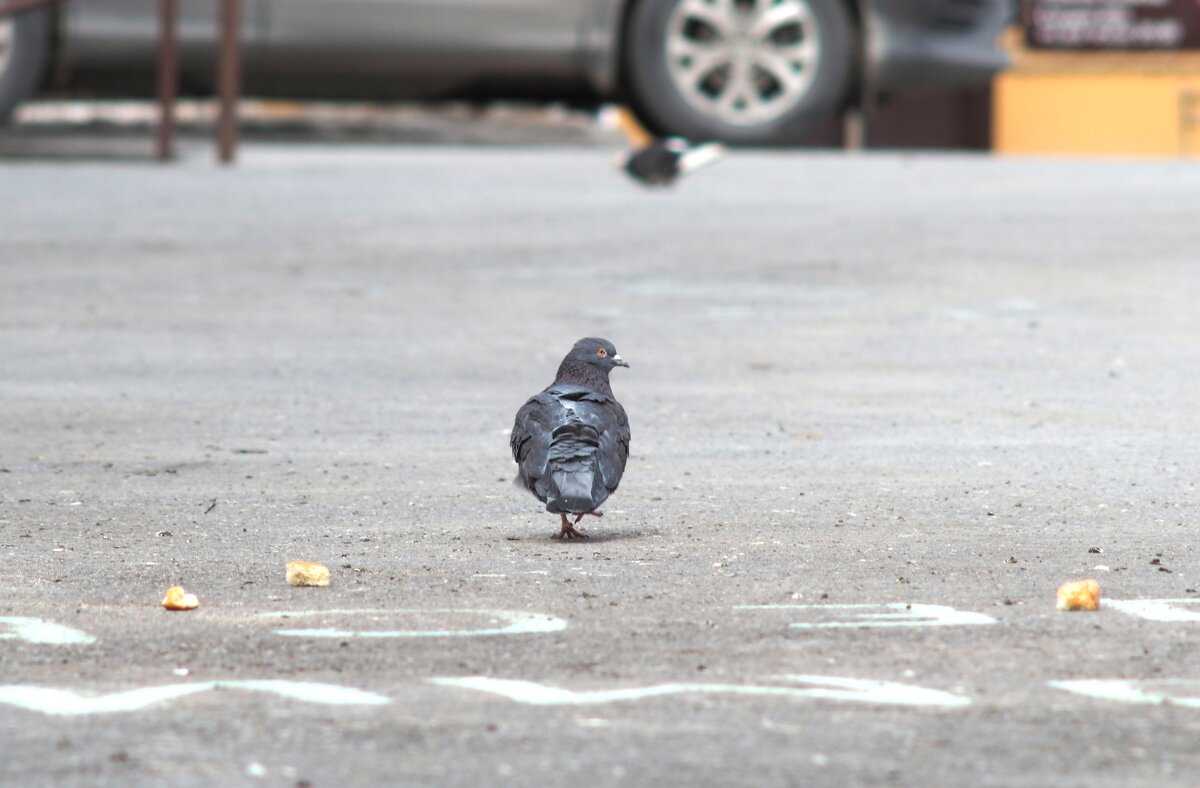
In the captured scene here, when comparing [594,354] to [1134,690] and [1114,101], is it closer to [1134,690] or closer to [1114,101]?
[1134,690]

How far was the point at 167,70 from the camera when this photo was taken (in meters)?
12.5

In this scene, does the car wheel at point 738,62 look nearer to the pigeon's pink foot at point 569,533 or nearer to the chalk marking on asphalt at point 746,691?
the pigeon's pink foot at point 569,533

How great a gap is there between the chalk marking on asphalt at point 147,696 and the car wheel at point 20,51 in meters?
9.32

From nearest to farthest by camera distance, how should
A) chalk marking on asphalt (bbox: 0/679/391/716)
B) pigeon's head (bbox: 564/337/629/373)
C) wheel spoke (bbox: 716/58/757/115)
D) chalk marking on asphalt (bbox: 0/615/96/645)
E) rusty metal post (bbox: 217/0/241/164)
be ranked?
chalk marking on asphalt (bbox: 0/679/391/716), chalk marking on asphalt (bbox: 0/615/96/645), pigeon's head (bbox: 564/337/629/373), rusty metal post (bbox: 217/0/241/164), wheel spoke (bbox: 716/58/757/115)

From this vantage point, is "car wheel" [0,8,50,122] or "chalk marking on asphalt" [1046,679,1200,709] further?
"car wheel" [0,8,50,122]

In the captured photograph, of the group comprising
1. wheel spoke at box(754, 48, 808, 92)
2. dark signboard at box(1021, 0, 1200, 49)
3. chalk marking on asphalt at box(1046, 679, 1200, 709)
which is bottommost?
dark signboard at box(1021, 0, 1200, 49)

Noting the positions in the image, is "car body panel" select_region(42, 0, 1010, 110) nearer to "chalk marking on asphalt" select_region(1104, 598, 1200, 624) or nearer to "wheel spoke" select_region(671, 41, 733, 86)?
"wheel spoke" select_region(671, 41, 733, 86)

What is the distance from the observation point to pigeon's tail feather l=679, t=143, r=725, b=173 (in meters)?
12.6

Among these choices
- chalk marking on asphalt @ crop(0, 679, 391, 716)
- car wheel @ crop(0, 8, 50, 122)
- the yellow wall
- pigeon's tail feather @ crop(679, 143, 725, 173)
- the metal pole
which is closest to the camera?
chalk marking on asphalt @ crop(0, 679, 391, 716)

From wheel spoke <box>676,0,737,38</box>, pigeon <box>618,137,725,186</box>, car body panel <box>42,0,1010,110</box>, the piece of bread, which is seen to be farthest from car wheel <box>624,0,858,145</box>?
the piece of bread

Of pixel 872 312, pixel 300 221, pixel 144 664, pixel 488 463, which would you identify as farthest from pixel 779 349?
pixel 144 664

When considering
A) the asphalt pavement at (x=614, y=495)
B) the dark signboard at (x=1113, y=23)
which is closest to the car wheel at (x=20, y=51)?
the asphalt pavement at (x=614, y=495)

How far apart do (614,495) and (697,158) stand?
6.92 m

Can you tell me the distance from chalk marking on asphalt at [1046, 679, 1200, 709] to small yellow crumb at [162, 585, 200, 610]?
1.68 metres
